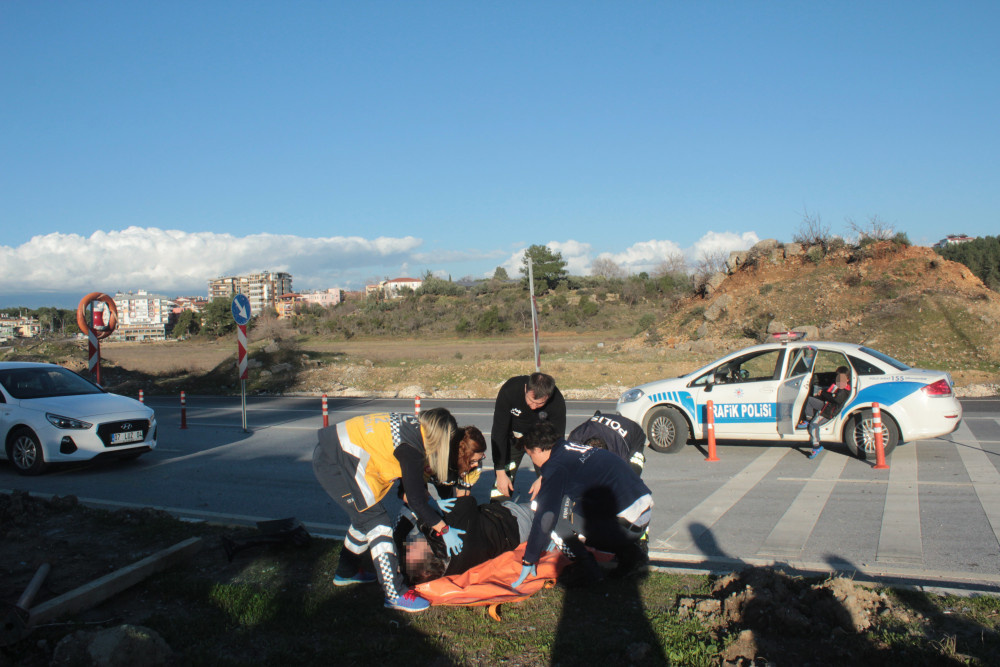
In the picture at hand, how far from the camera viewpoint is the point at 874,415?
891 centimetres

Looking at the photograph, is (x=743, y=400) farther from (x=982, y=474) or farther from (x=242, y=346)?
(x=242, y=346)

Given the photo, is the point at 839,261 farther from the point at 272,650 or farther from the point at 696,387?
the point at 272,650

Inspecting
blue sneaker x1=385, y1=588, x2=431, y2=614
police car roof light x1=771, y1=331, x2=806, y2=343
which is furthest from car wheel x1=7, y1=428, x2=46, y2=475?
police car roof light x1=771, y1=331, x2=806, y2=343

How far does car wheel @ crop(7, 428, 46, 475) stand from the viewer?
9586 mm

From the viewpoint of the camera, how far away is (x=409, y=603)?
4320mm

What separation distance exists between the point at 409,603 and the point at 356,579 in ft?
2.30

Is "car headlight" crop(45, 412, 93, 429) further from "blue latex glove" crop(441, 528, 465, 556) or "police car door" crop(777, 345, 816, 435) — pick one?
"police car door" crop(777, 345, 816, 435)

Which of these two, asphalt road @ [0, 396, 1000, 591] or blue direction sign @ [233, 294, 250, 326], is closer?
asphalt road @ [0, 396, 1000, 591]

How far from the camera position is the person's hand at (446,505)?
4989 mm

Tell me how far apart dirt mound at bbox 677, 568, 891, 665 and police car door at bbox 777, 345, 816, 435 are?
18.1 feet

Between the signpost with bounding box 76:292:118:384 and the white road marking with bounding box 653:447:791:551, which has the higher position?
the signpost with bounding box 76:292:118:384

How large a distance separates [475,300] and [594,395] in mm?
54558

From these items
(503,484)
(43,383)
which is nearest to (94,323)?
(43,383)

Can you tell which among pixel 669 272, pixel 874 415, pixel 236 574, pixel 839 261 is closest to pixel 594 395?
pixel 874 415
